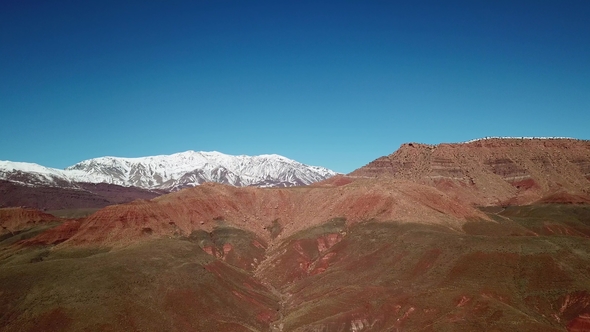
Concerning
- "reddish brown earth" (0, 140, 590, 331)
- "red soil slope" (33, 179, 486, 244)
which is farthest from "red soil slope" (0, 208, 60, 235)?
"red soil slope" (33, 179, 486, 244)

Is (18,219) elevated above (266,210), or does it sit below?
below

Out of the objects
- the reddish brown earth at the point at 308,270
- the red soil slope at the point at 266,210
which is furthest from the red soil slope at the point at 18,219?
the red soil slope at the point at 266,210

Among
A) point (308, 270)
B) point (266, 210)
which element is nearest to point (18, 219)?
point (266, 210)

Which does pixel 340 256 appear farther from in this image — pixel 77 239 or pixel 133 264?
pixel 77 239

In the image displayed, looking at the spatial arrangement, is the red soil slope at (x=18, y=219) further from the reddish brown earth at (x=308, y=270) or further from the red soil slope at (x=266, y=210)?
the red soil slope at (x=266, y=210)

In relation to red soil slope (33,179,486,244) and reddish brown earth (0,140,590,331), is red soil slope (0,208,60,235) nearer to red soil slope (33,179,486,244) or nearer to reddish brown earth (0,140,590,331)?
reddish brown earth (0,140,590,331)

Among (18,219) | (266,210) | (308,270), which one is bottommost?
(308,270)

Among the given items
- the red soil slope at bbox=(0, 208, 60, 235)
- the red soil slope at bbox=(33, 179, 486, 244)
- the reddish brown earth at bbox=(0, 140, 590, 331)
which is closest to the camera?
the reddish brown earth at bbox=(0, 140, 590, 331)

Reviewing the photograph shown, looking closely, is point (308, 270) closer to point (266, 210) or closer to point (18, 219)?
point (266, 210)

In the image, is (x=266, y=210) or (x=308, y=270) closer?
(x=308, y=270)
